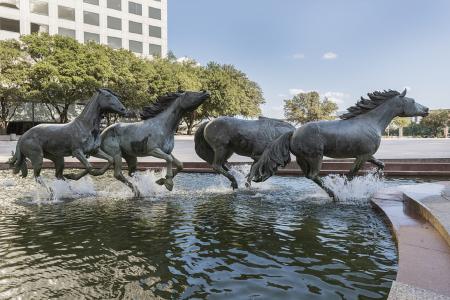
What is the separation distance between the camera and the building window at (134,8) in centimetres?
7250

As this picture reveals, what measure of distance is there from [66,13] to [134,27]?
41.0ft

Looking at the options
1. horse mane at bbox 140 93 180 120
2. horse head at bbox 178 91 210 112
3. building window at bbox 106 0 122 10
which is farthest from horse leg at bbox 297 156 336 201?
building window at bbox 106 0 122 10

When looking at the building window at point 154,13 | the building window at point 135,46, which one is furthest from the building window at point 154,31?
the building window at point 135,46

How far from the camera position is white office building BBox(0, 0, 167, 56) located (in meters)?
58.4

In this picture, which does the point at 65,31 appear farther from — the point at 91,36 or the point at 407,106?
the point at 407,106

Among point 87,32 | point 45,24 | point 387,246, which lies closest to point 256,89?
point 87,32

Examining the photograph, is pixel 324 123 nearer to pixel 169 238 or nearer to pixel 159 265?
pixel 169 238

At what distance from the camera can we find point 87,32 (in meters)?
66.1

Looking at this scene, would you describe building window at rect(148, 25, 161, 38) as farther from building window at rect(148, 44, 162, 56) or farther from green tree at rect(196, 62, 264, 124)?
green tree at rect(196, 62, 264, 124)

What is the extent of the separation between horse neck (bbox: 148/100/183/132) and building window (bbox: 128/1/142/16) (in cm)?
6876

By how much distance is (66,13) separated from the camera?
209 ft

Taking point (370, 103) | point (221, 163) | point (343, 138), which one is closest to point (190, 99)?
point (221, 163)

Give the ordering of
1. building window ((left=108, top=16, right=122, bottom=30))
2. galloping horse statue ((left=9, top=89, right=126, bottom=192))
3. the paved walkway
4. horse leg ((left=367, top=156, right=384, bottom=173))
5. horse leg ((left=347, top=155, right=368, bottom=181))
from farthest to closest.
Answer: building window ((left=108, top=16, right=122, bottom=30))
the paved walkway
galloping horse statue ((left=9, top=89, right=126, bottom=192))
horse leg ((left=367, top=156, right=384, bottom=173))
horse leg ((left=347, top=155, right=368, bottom=181))

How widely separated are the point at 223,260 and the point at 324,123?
4.78m
